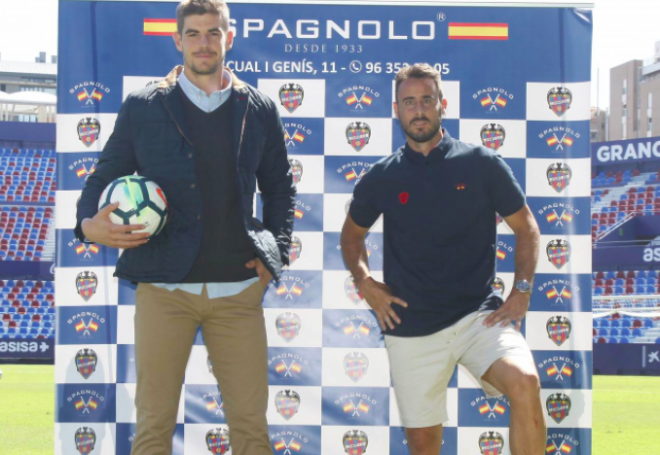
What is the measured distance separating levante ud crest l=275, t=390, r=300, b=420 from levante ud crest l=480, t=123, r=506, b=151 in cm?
150

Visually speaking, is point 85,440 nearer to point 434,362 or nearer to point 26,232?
point 434,362

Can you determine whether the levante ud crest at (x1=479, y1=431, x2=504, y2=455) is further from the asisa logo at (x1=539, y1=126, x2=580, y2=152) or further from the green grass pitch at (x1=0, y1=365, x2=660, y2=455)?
the green grass pitch at (x1=0, y1=365, x2=660, y2=455)

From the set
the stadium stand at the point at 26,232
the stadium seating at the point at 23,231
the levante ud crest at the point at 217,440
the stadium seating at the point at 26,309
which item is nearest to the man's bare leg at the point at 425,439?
the levante ud crest at the point at 217,440

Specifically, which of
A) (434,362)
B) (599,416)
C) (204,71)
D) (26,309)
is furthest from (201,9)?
(26,309)

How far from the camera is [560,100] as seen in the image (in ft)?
12.4

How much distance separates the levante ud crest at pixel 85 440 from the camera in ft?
12.2

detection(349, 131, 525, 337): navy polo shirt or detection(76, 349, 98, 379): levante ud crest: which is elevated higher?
detection(349, 131, 525, 337): navy polo shirt

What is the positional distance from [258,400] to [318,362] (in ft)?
3.84

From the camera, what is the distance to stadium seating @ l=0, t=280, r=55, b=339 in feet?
55.9

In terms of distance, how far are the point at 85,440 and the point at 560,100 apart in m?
2.71

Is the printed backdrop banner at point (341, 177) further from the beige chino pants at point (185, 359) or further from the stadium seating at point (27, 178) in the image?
the stadium seating at point (27, 178)

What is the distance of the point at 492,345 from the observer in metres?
2.75

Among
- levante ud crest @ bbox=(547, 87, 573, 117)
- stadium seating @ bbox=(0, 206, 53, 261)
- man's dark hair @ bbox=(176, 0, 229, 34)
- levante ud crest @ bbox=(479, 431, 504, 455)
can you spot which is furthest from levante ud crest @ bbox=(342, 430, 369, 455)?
stadium seating @ bbox=(0, 206, 53, 261)

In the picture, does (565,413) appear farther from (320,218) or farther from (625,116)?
(625,116)
